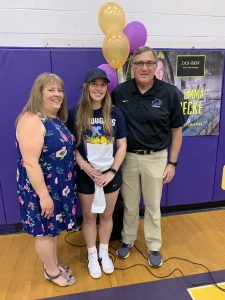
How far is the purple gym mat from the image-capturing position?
69.9 inches

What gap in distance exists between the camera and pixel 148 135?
188 centimetres

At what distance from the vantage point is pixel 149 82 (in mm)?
1841

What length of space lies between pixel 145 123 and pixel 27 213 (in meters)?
0.98

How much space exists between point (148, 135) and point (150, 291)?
108 centimetres

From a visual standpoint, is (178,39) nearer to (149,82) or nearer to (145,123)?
(149,82)

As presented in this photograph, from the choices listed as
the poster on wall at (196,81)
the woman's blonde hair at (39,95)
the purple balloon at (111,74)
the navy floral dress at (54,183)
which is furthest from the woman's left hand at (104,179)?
the poster on wall at (196,81)

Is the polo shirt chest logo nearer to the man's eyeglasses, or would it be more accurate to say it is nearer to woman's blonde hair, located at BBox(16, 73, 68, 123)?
the man's eyeglasses

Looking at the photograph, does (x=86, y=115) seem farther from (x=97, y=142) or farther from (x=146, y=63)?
(x=146, y=63)

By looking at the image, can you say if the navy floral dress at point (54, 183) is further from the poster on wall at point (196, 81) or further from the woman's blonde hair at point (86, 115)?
the poster on wall at point (196, 81)

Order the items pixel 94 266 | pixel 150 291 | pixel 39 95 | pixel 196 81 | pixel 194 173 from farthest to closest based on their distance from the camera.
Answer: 1. pixel 194 173
2. pixel 196 81
3. pixel 94 266
4. pixel 150 291
5. pixel 39 95

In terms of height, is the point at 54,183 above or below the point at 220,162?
above

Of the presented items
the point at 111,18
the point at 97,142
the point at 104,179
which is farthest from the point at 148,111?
the point at 111,18

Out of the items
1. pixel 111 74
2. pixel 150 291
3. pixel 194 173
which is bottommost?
pixel 150 291

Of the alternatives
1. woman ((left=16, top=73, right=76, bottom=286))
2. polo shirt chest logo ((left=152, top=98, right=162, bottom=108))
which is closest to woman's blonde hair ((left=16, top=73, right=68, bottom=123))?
woman ((left=16, top=73, right=76, bottom=286))
